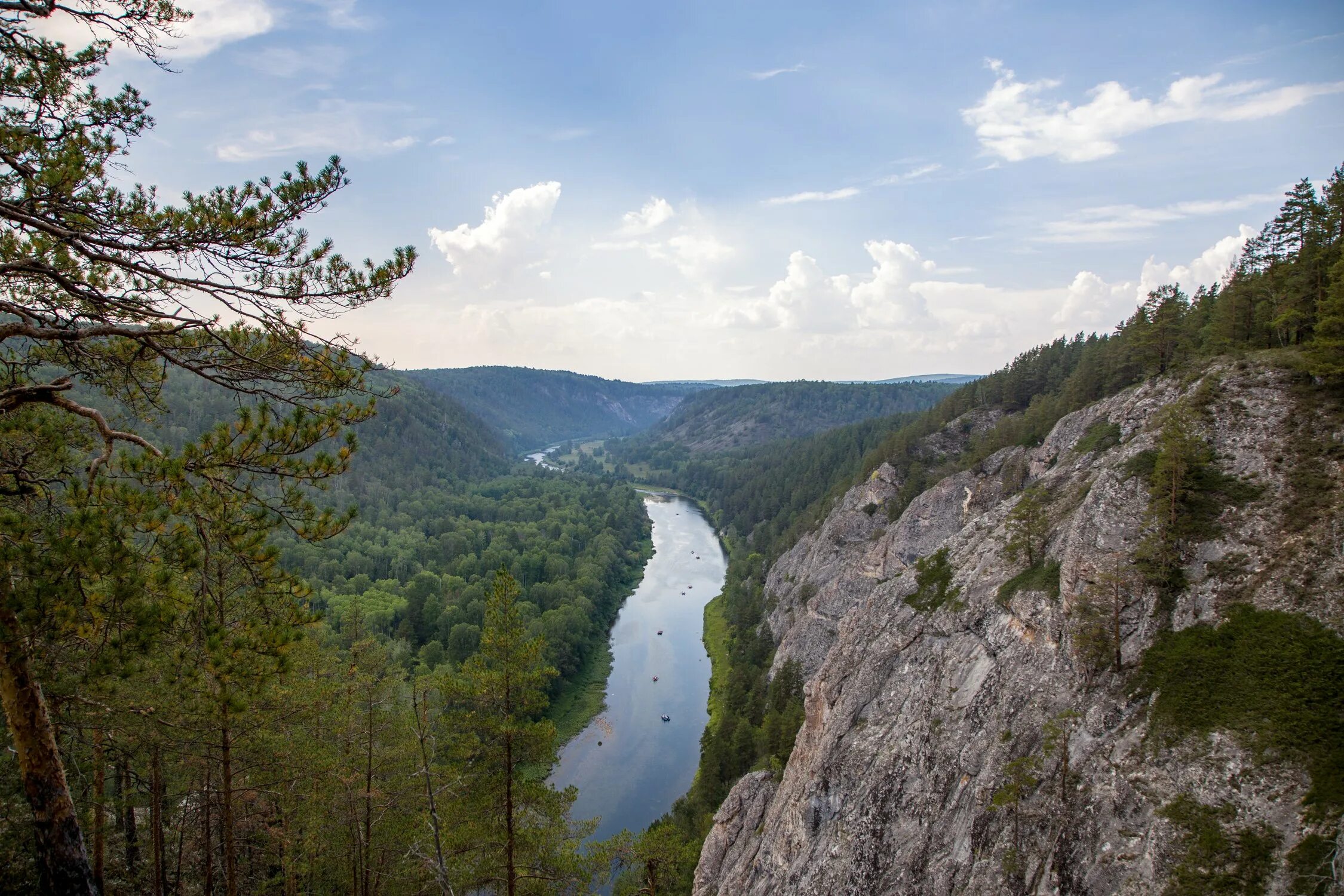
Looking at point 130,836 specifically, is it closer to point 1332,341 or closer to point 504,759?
point 504,759

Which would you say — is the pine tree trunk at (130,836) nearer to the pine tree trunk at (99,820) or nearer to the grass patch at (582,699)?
the pine tree trunk at (99,820)

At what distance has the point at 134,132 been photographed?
20.6 feet

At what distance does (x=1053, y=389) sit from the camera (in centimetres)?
5250

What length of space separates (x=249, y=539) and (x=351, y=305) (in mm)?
2549

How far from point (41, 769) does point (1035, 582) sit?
23342 mm

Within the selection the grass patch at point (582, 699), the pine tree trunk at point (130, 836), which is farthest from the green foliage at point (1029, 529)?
the grass patch at point (582, 699)

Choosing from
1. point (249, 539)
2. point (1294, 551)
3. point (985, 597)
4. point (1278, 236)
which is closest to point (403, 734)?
point (249, 539)

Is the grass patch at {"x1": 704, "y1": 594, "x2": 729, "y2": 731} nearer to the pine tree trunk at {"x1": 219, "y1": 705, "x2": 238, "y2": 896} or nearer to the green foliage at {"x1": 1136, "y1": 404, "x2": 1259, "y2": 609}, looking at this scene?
the green foliage at {"x1": 1136, "y1": 404, "x2": 1259, "y2": 609}

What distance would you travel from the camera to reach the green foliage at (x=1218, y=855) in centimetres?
1088

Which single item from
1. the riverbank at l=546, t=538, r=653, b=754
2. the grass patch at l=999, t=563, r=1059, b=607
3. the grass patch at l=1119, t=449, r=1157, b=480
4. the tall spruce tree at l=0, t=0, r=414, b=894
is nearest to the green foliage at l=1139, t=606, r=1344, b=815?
the grass patch at l=999, t=563, r=1059, b=607

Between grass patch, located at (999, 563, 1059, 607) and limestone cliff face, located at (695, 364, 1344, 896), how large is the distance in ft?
1.18

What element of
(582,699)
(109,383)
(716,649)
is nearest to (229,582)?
(109,383)

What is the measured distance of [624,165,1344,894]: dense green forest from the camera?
68.0 feet

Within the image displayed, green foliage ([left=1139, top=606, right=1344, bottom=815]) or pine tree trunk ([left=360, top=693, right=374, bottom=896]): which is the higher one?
green foliage ([left=1139, top=606, right=1344, bottom=815])
